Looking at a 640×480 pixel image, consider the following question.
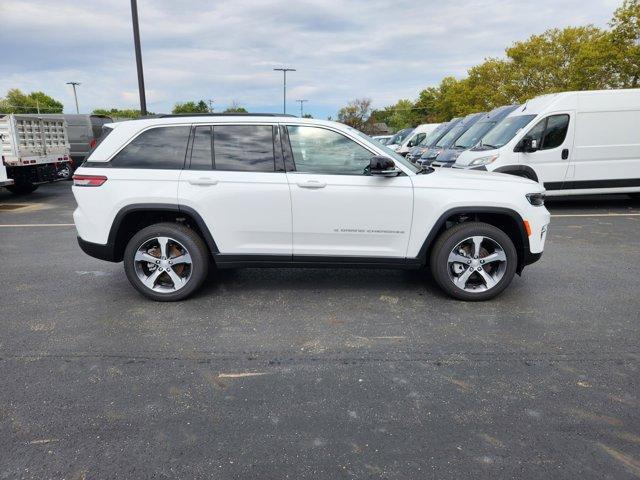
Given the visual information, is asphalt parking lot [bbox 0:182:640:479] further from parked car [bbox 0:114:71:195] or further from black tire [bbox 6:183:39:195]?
black tire [bbox 6:183:39:195]

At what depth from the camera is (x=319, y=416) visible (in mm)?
2746

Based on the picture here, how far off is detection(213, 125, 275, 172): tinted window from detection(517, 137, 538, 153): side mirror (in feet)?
21.9

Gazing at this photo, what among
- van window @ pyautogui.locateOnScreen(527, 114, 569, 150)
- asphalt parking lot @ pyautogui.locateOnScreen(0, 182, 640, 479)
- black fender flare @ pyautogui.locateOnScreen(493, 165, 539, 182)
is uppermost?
van window @ pyautogui.locateOnScreen(527, 114, 569, 150)

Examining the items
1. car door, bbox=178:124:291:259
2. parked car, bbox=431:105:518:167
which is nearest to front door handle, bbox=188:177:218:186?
car door, bbox=178:124:291:259

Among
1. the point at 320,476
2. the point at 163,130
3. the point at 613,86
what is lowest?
the point at 320,476

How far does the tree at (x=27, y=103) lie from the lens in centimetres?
8347

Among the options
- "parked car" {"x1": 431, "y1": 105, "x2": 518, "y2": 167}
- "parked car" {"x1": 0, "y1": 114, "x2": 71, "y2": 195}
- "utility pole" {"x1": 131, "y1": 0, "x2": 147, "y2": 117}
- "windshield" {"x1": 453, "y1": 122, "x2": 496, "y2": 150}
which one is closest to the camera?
"parked car" {"x1": 0, "y1": 114, "x2": 71, "y2": 195}

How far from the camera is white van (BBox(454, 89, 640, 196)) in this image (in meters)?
9.43

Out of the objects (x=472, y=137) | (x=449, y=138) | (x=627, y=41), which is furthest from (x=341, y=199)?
(x=627, y=41)

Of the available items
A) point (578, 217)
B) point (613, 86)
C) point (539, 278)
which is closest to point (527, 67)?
point (613, 86)

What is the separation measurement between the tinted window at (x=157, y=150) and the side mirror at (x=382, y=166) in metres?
1.77

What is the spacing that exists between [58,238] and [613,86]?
98.3 feet

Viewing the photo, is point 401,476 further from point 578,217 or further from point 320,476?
point 578,217

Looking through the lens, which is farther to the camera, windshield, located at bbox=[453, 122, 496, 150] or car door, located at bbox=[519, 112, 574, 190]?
windshield, located at bbox=[453, 122, 496, 150]
